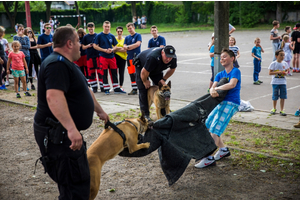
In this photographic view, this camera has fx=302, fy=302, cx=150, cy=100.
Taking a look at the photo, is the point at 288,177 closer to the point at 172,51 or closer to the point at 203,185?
the point at 203,185

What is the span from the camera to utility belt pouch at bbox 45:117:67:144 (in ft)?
8.75

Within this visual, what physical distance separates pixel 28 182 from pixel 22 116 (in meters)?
4.24

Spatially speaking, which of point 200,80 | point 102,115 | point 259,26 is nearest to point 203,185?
point 102,115

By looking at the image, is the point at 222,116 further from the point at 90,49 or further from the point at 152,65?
the point at 90,49

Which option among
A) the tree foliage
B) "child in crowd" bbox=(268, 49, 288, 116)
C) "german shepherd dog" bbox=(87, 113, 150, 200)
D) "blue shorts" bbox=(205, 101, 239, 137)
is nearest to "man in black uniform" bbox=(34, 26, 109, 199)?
"german shepherd dog" bbox=(87, 113, 150, 200)

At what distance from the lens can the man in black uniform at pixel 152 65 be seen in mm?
6039

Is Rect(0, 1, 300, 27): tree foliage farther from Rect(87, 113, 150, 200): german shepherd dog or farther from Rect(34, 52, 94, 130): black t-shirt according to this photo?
Rect(34, 52, 94, 130): black t-shirt

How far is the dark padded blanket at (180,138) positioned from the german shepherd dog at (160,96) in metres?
1.71

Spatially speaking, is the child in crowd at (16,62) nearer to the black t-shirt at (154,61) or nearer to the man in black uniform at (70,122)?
the black t-shirt at (154,61)

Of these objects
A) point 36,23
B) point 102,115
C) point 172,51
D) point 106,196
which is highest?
point 36,23

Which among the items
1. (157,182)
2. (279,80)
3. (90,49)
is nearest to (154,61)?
(157,182)

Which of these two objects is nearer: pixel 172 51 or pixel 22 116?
pixel 172 51

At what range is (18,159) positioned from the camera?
5469 millimetres

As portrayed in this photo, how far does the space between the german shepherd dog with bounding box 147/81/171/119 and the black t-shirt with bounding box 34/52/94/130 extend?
358 cm
